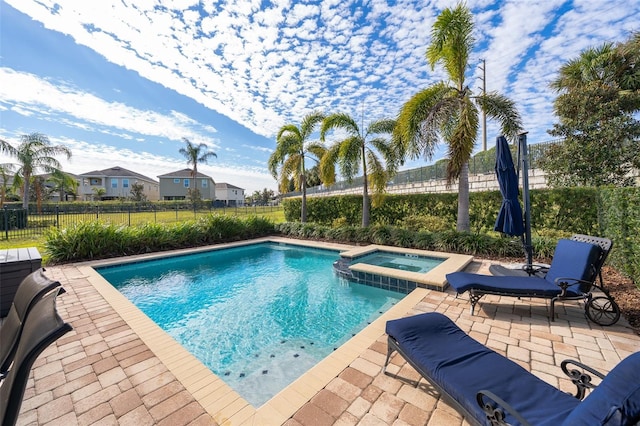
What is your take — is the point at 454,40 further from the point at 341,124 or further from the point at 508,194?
the point at 508,194

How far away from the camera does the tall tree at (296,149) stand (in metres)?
13.9

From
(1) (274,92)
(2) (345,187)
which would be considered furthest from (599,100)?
(2) (345,187)

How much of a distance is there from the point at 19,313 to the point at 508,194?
24.1 ft

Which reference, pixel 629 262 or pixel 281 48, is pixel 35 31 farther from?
pixel 629 262

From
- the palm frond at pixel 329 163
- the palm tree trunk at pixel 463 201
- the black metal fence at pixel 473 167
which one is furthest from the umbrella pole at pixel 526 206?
the palm frond at pixel 329 163

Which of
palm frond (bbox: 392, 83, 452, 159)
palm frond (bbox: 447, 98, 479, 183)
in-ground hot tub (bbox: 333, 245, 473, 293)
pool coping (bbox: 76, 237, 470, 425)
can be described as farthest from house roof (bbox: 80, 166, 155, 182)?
palm frond (bbox: 447, 98, 479, 183)

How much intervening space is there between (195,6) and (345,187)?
53.1ft

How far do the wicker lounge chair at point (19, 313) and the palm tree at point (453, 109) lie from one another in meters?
9.03

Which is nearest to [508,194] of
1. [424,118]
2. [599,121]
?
[424,118]

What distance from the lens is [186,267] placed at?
28.5 ft

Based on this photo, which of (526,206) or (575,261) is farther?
(526,206)

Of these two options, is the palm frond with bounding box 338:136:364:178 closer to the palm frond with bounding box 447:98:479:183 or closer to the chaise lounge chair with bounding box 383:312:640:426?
the palm frond with bounding box 447:98:479:183

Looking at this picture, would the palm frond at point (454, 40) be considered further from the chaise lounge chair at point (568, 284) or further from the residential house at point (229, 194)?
the residential house at point (229, 194)

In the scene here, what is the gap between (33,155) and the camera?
19.1m
